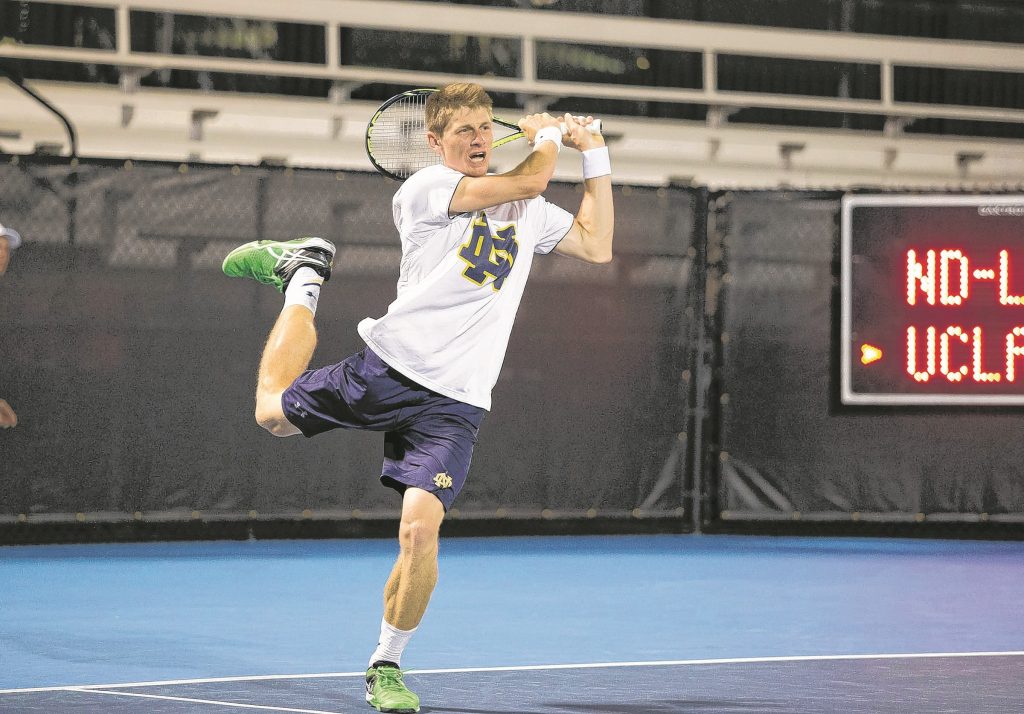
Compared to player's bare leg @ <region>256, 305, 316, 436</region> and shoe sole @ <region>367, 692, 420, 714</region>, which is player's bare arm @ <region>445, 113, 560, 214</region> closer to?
player's bare leg @ <region>256, 305, 316, 436</region>

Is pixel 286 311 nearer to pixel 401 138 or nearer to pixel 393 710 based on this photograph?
pixel 401 138

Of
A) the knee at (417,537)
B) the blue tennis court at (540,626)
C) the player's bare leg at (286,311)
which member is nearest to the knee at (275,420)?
the player's bare leg at (286,311)

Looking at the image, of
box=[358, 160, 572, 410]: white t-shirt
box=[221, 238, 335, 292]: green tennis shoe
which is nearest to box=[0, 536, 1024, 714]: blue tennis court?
box=[358, 160, 572, 410]: white t-shirt

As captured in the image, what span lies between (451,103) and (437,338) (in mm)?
748

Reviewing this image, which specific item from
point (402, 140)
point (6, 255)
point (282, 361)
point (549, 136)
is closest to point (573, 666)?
point (282, 361)

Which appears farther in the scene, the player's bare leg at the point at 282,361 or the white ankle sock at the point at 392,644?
the player's bare leg at the point at 282,361

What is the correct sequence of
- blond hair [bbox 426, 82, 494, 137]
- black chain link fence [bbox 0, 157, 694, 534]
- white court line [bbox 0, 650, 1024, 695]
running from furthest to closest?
black chain link fence [bbox 0, 157, 694, 534] < white court line [bbox 0, 650, 1024, 695] < blond hair [bbox 426, 82, 494, 137]

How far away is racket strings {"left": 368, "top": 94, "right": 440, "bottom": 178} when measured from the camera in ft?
18.1

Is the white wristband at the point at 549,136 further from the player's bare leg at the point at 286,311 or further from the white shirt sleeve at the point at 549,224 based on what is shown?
the player's bare leg at the point at 286,311

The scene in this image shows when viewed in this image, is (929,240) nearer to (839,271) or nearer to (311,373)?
(839,271)

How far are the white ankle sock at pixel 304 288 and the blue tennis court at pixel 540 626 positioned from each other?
52.1 inches

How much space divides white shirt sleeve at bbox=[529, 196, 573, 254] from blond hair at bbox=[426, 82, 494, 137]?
1.42 feet

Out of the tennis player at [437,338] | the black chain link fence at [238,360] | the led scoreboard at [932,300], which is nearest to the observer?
the tennis player at [437,338]

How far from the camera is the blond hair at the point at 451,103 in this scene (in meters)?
4.77
